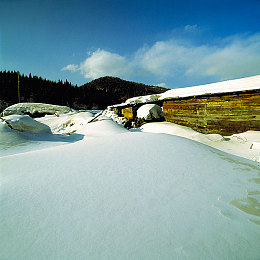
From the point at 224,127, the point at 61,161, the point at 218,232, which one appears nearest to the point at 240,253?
the point at 218,232

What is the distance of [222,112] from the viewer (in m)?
6.40

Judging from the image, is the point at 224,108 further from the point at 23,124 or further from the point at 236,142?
the point at 23,124

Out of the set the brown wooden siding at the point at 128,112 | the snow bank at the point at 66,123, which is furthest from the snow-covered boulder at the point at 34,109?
the brown wooden siding at the point at 128,112

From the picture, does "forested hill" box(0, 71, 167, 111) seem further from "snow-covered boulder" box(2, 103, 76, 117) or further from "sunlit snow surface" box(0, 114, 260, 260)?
"sunlit snow surface" box(0, 114, 260, 260)

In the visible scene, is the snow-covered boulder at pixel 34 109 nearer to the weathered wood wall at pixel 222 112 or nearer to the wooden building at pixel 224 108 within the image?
the wooden building at pixel 224 108

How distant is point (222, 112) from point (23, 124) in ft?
25.4

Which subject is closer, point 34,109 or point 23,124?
point 23,124

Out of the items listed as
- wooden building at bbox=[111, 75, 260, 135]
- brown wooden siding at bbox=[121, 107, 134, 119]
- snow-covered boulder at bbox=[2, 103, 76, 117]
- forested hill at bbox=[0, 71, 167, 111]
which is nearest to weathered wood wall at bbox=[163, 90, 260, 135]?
wooden building at bbox=[111, 75, 260, 135]

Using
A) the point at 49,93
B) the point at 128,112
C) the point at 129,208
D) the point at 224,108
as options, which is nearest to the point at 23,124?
the point at 129,208

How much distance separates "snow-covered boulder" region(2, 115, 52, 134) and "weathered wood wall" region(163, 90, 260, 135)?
22.7 feet

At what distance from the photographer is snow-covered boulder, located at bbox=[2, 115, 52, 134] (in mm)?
3997

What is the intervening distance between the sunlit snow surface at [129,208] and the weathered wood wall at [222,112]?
5.24 m

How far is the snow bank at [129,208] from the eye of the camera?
776 mm

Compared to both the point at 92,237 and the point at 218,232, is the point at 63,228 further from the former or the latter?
the point at 218,232
